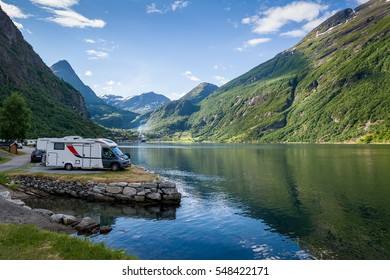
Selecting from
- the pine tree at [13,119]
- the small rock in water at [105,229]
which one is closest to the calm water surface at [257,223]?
the small rock in water at [105,229]

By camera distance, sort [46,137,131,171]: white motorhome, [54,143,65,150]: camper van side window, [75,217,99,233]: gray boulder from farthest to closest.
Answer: [54,143,65,150]: camper van side window < [46,137,131,171]: white motorhome < [75,217,99,233]: gray boulder

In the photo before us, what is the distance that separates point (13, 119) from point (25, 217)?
73741 mm

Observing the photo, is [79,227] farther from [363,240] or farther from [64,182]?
[363,240]

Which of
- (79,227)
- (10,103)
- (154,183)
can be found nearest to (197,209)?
(154,183)

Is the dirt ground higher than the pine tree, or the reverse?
the pine tree

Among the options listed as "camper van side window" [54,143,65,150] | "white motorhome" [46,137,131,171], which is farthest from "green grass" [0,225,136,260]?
"camper van side window" [54,143,65,150]

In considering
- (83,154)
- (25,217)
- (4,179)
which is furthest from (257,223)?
Result: (4,179)

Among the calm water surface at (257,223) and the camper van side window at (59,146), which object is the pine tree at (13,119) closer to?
the camper van side window at (59,146)

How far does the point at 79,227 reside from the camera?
24109 mm

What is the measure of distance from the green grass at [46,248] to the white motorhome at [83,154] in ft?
92.7

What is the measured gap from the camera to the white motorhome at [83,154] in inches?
1773

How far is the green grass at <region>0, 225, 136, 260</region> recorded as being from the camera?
543 inches

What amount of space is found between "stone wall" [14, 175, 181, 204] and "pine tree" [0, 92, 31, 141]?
56.9m

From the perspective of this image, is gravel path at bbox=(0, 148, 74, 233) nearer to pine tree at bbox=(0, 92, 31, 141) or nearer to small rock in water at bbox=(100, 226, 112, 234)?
small rock in water at bbox=(100, 226, 112, 234)
